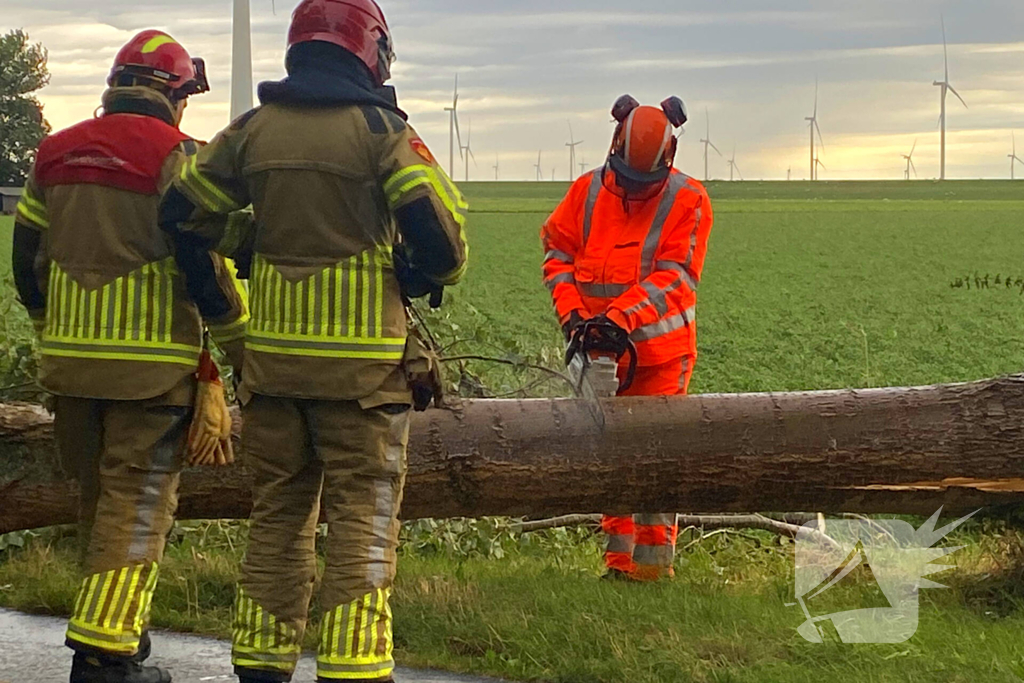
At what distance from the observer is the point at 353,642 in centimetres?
380

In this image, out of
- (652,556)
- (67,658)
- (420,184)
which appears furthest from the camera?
(652,556)

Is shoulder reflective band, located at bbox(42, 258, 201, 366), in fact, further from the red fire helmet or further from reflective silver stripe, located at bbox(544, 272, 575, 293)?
reflective silver stripe, located at bbox(544, 272, 575, 293)

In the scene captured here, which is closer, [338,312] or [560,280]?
[338,312]

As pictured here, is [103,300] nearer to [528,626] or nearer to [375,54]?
[375,54]

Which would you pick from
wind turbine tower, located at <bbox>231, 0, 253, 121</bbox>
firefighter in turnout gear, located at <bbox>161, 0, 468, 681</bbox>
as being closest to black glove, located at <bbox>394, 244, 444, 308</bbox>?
firefighter in turnout gear, located at <bbox>161, 0, 468, 681</bbox>

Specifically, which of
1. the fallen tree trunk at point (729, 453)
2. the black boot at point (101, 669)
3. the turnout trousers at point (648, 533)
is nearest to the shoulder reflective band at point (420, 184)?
the fallen tree trunk at point (729, 453)

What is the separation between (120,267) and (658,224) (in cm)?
211

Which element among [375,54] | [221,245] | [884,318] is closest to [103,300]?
[221,245]

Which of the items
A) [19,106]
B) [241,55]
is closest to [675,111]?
[241,55]

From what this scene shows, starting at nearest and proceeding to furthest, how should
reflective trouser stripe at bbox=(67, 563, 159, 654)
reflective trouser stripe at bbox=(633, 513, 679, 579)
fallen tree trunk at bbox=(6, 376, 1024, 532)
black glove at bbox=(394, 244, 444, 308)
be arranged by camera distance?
black glove at bbox=(394, 244, 444, 308) → reflective trouser stripe at bbox=(67, 563, 159, 654) → fallen tree trunk at bbox=(6, 376, 1024, 532) → reflective trouser stripe at bbox=(633, 513, 679, 579)

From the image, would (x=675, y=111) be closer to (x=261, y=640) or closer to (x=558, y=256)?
(x=558, y=256)

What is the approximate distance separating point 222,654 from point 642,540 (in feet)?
5.78

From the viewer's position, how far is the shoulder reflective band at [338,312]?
3834mm

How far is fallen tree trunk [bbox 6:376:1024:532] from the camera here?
4758 mm
